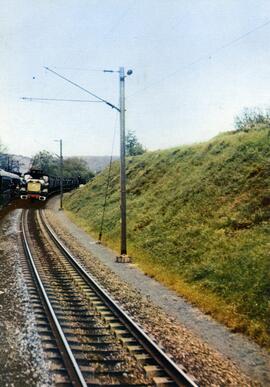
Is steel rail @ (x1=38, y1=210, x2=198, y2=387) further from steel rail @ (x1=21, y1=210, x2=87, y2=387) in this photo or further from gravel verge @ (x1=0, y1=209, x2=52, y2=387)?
gravel verge @ (x1=0, y1=209, x2=52, y2=387)

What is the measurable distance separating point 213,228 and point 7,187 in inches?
1531

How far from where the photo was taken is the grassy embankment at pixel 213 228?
1300cm

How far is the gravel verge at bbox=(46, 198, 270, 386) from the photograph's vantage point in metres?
8.41

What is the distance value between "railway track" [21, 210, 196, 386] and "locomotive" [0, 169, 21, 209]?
110ft

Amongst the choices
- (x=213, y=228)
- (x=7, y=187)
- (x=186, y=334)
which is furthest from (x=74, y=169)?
(x=186, y=334)

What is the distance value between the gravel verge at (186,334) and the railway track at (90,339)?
473 millimetres

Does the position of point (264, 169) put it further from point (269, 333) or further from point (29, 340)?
point (29, 340)

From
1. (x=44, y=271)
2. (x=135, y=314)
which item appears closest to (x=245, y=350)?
(x=135, y=314)

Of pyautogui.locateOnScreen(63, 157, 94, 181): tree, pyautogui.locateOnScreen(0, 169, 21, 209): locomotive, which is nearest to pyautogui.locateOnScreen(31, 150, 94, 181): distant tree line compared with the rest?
pyautogui.locateOnScreen(63, 157, 94, 181): tree

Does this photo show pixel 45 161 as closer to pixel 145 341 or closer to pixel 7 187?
pixel 7 187

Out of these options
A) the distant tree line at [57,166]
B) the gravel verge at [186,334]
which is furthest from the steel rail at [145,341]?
the distant tree line at [57,166]

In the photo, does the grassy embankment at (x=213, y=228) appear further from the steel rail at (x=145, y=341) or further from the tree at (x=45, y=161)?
the tree at (x=45, y=161)

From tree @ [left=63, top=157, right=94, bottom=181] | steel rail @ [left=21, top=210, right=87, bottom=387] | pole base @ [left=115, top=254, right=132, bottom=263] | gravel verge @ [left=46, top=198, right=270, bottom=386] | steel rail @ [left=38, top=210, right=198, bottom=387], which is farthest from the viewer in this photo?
tree @ [left=63, top=157, right=94, bottom=181]

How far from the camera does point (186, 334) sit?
418 inches
